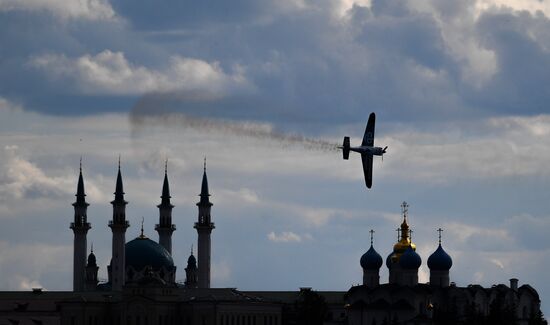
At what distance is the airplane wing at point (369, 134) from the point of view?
424ft

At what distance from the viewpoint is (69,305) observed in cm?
19588

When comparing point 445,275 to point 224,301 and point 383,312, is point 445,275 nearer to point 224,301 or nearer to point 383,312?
point 383,312

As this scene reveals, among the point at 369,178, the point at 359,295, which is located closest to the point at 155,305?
the point at 359,295

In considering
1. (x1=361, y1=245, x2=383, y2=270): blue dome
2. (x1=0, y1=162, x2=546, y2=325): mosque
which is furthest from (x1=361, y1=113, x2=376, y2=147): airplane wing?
(x1=361, y1=245, x2=383, y2=270): blue dome

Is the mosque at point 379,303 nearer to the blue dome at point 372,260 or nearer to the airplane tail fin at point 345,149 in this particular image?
the blue dome at point 372,260

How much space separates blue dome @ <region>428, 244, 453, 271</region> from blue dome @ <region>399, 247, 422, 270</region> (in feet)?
5.16

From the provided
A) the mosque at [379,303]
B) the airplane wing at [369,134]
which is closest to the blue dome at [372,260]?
the mosque at [379,303]

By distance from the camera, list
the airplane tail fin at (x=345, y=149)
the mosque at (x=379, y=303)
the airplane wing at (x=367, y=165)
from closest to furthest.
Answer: the airplane tail fin at (x=345, y=149) < the airplane wing at (x=367, y=165) < the mosque at (x=379, y=303)

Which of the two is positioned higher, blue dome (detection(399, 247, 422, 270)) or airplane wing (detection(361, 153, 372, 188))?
blue dome (detection(399, 247, 422, 270))

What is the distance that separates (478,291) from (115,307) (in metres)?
34.8

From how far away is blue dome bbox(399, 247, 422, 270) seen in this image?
620 feet

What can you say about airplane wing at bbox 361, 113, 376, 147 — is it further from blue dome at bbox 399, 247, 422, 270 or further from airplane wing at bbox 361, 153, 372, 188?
blue dome at bbox 399, 247, 422, 270

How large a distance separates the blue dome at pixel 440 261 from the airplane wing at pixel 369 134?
203ft

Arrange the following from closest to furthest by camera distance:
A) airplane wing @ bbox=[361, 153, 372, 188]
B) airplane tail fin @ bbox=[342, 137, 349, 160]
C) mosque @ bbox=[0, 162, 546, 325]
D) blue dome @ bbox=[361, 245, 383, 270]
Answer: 1. airplane tail fin @ bbox=[342, 137, 349, 160]
2. airplane wing @ bbox=[361, 153, 372, 188]
3. mosque @ bbox=[0, 162, 546, 325]
4. blue dome @ bbox=[361, 245, 383, 270]
